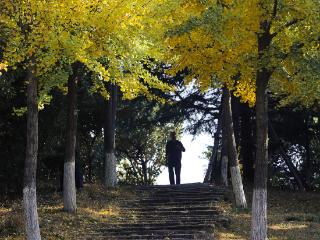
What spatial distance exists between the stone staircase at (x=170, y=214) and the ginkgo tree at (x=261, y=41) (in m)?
2.28

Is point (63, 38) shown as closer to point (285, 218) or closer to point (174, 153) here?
point (285, 218)

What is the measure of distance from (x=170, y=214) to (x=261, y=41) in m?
5.78

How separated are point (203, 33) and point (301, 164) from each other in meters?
15.5

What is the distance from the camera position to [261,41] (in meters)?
13.0

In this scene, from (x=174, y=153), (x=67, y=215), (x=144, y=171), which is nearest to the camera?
(x=67, y=215)

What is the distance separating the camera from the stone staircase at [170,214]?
13.7m

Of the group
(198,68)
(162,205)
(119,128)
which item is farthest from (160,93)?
(198,68)

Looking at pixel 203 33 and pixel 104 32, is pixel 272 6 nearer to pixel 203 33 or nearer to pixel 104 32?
pixel 203 33

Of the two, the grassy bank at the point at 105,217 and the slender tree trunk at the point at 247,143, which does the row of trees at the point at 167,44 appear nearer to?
the grassy bank at the point at 105,217

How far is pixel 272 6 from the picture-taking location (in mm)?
12258

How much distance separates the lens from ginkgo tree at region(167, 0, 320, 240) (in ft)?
39.9

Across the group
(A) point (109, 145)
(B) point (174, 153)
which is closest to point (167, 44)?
(A) point (109, 145)

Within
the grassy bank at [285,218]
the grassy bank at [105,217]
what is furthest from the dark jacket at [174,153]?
the grassy bank at [285,218]

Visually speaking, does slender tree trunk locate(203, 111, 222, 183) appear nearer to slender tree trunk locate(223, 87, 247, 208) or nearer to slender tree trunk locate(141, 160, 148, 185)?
slender tree trunk locate(223, 87, 247, 208)
